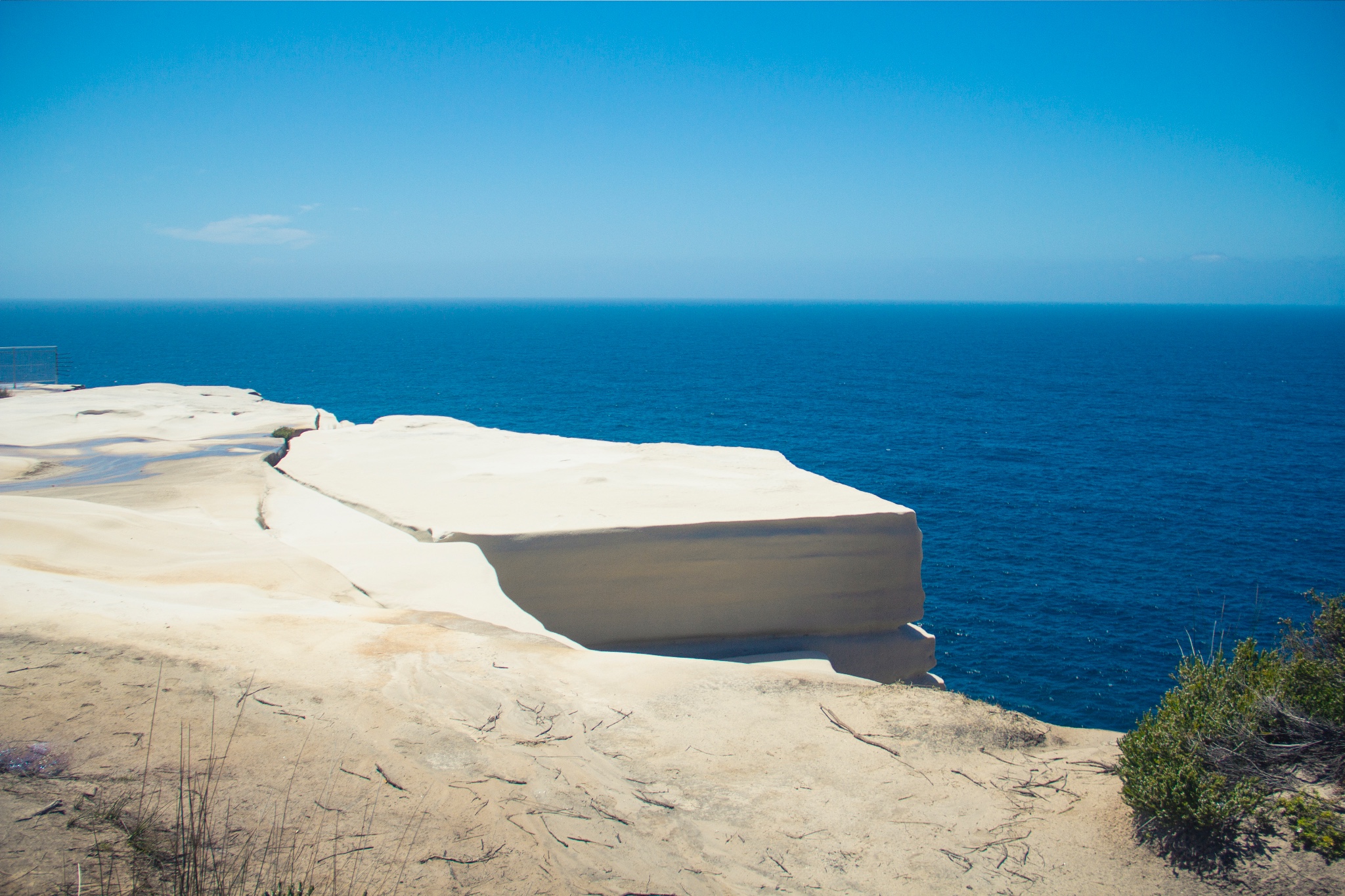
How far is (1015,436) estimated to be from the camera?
51.0 metres

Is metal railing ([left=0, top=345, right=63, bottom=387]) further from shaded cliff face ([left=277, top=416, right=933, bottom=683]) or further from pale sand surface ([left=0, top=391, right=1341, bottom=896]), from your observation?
pale sand surface ([left=0, top=391, right=1341, bottom=896])

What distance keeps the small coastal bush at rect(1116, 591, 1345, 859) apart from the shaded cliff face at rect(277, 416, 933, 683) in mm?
8054

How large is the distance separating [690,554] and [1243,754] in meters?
9.40

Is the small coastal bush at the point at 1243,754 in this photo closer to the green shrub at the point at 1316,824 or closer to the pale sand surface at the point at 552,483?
the green shrub at the point at 1316,824

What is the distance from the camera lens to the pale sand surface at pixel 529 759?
17.8 ft

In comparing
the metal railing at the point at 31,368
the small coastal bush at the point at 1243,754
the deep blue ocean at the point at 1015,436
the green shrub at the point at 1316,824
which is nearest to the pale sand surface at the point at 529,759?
the green shrub at the point at 1316,824

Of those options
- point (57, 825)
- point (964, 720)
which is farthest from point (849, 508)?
point (57, 825)

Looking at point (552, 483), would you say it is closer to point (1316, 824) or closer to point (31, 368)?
point (1316, 824)

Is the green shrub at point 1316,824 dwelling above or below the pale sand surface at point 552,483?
below

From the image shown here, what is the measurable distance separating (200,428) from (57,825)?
78.3 feet

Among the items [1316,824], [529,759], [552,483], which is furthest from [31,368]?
[1316,824]

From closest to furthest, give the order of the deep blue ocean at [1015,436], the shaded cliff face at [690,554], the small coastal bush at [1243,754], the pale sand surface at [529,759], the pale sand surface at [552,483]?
the pale sand surface at [529,759]
the small coastal bush at [1243,754]
the shaded cliff face at [690,554]
the pale sand surface at [552,483]
the deep blue ocean at [1015,436]

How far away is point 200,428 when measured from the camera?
25.8 meters

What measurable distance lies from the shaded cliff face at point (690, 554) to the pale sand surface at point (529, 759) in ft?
14.3
